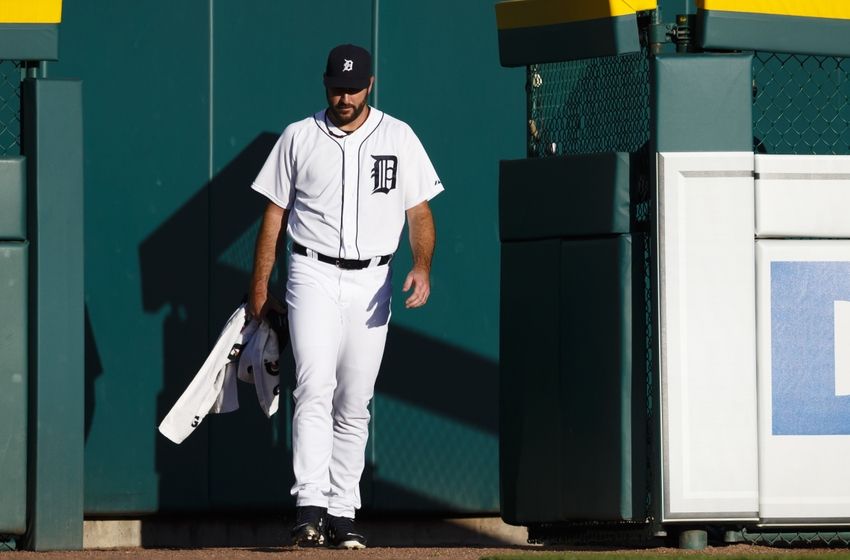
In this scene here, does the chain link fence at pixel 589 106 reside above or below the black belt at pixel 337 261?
above

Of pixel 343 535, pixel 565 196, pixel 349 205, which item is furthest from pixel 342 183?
pixel 343 535

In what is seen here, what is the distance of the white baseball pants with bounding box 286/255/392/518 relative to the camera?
23.4ft

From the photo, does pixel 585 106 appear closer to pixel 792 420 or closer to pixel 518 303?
pixel 518 303

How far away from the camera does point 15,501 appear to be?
24.1 feet

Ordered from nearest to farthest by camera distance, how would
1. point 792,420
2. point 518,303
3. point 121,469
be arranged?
point 792,420
point 518,303
point 121,469

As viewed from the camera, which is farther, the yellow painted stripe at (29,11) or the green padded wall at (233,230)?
the green padded wall at (233,230)

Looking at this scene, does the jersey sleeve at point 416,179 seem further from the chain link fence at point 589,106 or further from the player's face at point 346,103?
the chain link fence at point 589,106

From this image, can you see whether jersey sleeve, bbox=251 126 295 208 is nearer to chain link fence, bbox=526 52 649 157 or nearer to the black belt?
the black belt

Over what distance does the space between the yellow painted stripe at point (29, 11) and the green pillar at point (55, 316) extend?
0.87 feet

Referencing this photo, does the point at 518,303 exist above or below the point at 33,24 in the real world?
below

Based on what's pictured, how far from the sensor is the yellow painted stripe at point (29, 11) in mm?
Answer: 7371

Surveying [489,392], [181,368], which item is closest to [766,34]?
[489,392]

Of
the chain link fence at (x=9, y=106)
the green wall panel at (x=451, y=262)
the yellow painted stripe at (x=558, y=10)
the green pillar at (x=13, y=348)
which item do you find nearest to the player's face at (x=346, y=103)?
the yellow painted stripe at (x=558, y=10)

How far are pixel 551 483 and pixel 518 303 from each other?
0.78m
